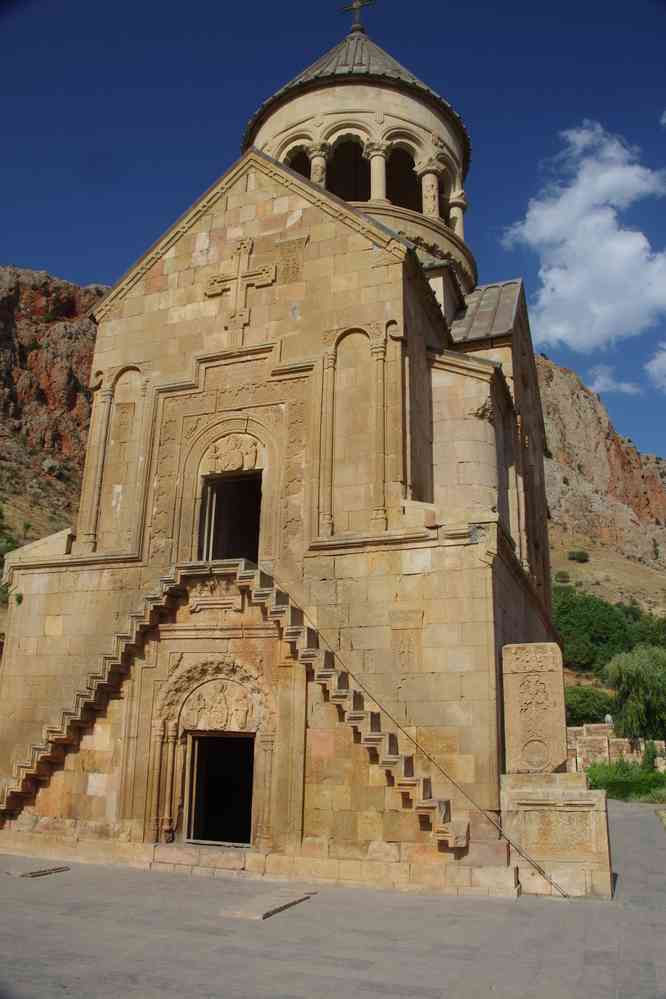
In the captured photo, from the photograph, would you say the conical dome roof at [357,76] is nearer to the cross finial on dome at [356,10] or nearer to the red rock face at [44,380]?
the cross finial on dome at [356,10]

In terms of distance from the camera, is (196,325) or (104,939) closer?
(104,939)

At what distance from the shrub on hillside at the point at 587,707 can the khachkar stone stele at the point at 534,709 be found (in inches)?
1843

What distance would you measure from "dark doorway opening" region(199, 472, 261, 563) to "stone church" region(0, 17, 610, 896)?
72 mm

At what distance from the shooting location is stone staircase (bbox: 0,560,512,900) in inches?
406

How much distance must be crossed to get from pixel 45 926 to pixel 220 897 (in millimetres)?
2333

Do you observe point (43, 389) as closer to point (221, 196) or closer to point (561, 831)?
point (221, 196)

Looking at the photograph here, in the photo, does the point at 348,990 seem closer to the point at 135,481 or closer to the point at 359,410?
the point at 359,410

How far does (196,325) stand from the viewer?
49.6ft

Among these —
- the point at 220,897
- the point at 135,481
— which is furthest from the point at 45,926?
the point at 135,481

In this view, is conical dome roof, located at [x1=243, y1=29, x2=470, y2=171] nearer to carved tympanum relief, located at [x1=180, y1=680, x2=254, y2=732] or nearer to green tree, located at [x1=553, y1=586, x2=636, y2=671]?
carved tympanum relief, located at [x1=180, y1=680, x2=254, y2=732]

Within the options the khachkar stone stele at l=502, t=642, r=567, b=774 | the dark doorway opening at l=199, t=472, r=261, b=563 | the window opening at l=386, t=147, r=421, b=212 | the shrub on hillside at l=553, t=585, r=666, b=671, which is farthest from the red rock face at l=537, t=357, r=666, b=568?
the khachkar stone stele at l=502, t=642, r=567, b=774

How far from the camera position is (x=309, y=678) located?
11680mm

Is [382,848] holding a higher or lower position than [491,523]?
lower

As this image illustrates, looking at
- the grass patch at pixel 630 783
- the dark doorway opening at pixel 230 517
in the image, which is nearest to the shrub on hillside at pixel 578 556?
the grass patch at pixel 630 783
